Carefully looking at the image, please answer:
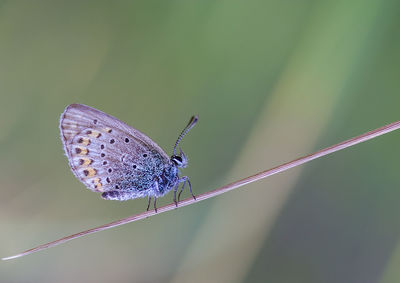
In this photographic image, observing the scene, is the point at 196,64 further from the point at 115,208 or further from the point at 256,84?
the point at 115,208

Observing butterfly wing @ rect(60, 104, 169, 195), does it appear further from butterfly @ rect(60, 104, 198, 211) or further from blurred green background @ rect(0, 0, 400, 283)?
blurred green background @ rect(0, 0, 400, 283)

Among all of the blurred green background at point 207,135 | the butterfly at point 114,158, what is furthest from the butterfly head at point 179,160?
the blurred green background at point 207,135

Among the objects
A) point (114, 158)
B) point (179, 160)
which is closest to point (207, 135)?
point (179, 160)

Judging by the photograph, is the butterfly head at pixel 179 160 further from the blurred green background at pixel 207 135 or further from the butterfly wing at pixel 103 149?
the blurred green background at pixel 207 135

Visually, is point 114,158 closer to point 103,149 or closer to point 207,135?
point 103,149

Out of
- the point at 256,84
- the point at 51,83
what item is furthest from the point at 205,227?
the point at 51,83

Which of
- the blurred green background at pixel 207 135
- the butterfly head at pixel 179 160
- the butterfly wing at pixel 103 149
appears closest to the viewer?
the butterfly wing at pixel 103 149
